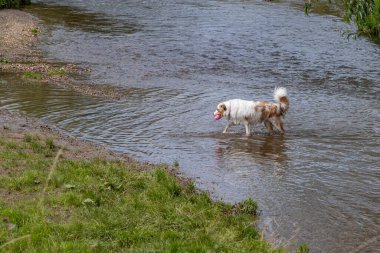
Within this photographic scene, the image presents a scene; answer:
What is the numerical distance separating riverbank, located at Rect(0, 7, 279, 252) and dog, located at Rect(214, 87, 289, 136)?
3579mm

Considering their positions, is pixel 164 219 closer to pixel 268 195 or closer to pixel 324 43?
pixel 268 195

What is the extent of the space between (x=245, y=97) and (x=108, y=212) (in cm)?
1107

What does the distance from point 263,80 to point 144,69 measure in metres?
5.06

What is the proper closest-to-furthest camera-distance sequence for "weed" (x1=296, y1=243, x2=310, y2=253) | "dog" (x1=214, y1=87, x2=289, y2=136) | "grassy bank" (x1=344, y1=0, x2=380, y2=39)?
"weed" (x1=296, y1=243, x2=310, y2=253), "grassy bank" (x1=344, y1=0, x2=380, y2=39), "dog" (x1=214, y1=87, x2=289, y2=136)

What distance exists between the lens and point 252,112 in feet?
48.9

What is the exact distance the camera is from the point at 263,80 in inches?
854

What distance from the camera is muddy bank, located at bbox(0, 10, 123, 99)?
64.8 feet

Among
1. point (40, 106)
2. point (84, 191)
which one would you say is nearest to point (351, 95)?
point (40, 106)

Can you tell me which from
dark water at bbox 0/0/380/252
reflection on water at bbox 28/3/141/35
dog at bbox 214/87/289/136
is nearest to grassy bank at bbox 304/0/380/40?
dark water at bbox 0/0/380/252

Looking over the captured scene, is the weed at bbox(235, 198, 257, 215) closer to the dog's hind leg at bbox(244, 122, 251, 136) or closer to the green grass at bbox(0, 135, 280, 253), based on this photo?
the green grass at bbox(0, 135, 280, 253)

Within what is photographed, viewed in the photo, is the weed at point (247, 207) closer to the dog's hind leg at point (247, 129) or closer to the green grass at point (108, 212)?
the green grass at point (108, 212)

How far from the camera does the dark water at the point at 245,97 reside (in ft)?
34.4

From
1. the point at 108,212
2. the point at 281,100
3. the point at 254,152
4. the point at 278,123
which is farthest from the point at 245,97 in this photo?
the point at 108,212

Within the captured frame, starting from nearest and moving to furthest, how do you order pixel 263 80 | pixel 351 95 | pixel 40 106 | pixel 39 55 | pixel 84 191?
pixel 84 191 → pixel 40 106 → pixel 351 95 → pixel 263 80 → pixel 39 55
